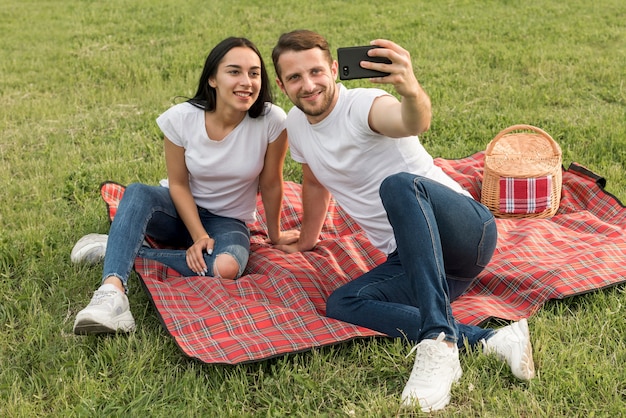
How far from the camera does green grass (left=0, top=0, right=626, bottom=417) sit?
294cm

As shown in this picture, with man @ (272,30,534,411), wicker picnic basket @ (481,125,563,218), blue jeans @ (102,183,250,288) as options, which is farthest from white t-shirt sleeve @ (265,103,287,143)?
wicker picnic basket @ (481,125,563,218)

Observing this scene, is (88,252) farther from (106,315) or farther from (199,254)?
(106,315)

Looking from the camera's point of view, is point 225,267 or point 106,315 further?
point 225,267

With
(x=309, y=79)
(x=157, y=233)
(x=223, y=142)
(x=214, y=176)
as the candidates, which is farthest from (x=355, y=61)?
(x=157, y=233)

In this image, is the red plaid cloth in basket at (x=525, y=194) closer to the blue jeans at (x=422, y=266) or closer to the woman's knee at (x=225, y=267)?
the blue jeans at (x=422, y=266)

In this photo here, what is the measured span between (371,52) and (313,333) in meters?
1.31

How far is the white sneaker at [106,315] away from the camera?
3273mm

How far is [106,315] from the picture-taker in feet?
10.9

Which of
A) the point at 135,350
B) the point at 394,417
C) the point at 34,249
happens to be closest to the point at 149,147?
the point at 34,249

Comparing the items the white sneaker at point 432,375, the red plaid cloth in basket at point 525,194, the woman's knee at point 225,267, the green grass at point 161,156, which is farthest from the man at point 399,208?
the red plaid cloth in basket at point 525,194

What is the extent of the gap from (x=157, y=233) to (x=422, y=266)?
74.0 inches

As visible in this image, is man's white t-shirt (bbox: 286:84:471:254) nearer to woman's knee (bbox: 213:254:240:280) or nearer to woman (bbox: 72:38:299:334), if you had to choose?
woman (bbox: 72:38:299:334)

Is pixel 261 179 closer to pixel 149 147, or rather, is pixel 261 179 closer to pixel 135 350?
pixel 135 350

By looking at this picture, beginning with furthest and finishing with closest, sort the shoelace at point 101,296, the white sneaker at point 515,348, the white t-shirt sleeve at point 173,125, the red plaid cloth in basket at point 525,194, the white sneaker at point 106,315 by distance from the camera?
the red plaid cloth in basket at point 525,194 → the white t-shirt sleeve at point 173,125 → the shoelace at point 101,296 → the white sneaker at point 106,315 → the white sneaker at point 515,348
